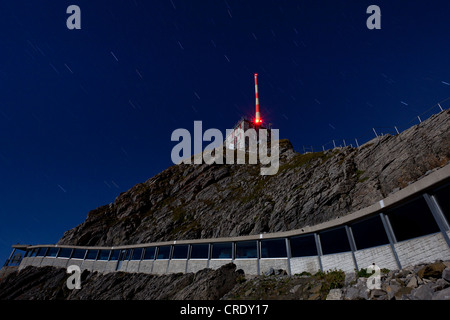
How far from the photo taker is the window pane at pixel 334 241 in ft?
54.0

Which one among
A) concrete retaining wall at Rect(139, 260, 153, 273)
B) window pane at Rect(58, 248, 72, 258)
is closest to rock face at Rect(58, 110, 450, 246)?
window pane at Rect(58, 248, 72, 258)

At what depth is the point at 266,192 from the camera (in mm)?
42469

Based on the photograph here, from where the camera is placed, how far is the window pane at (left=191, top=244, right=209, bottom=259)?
25727 millimetres

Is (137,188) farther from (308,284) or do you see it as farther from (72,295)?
(308,284)

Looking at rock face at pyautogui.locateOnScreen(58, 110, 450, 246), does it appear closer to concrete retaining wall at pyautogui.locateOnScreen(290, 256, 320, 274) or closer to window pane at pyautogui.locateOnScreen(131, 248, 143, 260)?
window pane at pyautogui.locateOnScreen(131, 248, 143, 260)

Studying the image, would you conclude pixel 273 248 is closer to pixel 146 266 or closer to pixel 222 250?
pixel 222 250

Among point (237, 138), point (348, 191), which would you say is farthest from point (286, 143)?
point (348, 191)

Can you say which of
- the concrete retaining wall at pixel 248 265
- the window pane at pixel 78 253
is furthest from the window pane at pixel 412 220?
the window pane at pixel 78 253

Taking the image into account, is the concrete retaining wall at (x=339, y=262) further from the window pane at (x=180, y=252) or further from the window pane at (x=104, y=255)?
the window pane at (x=104, y=255)

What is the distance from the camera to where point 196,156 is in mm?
76938

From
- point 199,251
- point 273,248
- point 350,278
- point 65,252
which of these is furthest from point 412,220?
point 65,252

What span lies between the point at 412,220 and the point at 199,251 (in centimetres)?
2006

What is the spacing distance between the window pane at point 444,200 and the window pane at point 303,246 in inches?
347
